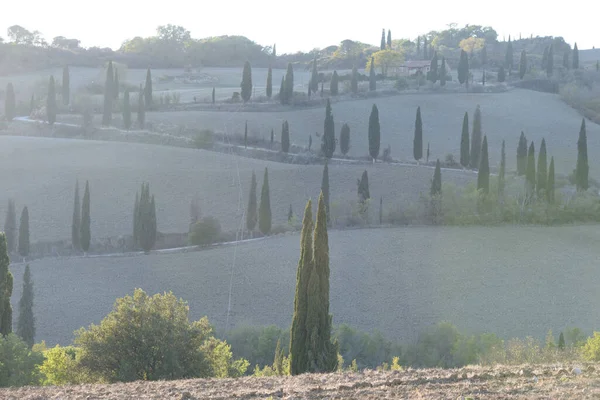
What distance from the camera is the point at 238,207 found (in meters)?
57.1

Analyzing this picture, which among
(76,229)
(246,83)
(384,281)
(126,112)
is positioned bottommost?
(384,281)

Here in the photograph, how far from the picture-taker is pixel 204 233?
48781 mm

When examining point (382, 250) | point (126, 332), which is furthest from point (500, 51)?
point (126, 332)

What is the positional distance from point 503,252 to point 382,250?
20.0 ft

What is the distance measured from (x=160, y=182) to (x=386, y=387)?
47.5m

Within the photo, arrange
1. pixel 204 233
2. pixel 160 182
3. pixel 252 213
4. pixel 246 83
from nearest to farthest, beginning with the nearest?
1. pixel 204 233
2. pixel 252 213
3. pixel 160 182
4. pixel 246 83

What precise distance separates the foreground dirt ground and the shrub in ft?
99.5

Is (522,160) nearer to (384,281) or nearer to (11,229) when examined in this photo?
(384,281)

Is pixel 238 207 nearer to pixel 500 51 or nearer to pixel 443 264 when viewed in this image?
pixel 443 264

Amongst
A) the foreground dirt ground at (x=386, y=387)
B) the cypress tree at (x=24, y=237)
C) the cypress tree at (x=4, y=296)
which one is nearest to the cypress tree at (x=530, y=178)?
the cypress tree at (x=24, y=237)

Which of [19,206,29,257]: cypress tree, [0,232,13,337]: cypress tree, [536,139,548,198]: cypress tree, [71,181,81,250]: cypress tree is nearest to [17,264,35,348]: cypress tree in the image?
[0,232,13,337]: cypress tree

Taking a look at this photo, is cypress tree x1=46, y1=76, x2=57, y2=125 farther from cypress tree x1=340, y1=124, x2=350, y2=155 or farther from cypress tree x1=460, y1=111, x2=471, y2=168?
cypress tree x1=460, y1=111, x2=471, y2=168

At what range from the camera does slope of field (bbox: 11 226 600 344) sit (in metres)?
36.5

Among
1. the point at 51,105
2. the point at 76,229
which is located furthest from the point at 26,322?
the point at 51,105
